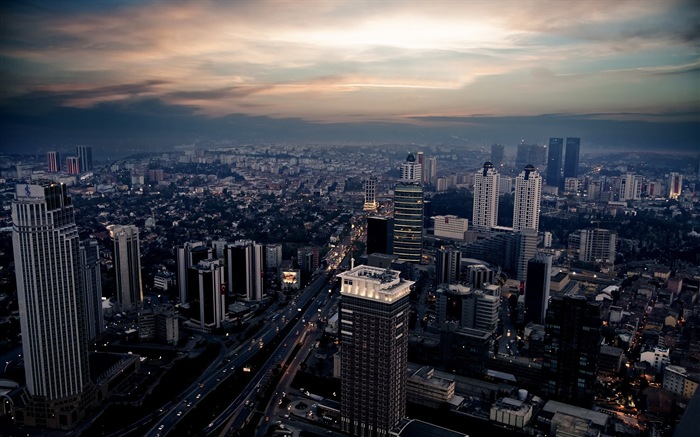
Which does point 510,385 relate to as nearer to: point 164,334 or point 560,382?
point 560,382

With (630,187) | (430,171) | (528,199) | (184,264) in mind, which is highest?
(630,187)

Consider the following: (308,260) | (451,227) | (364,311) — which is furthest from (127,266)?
(451,227)

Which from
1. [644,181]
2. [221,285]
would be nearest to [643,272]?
[644,181]

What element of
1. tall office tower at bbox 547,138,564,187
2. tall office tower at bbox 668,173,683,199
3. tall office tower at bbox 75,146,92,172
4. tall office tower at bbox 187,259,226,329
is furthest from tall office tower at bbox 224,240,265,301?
tall office tower at bbox 547,138,564,187

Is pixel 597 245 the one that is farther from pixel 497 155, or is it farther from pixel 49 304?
pixel 49 304

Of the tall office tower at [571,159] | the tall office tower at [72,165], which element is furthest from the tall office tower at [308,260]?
the tall office tower at [571,159]

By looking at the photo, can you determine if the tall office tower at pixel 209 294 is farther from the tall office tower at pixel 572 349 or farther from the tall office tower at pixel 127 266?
the tall office tower at pixel 572 349
